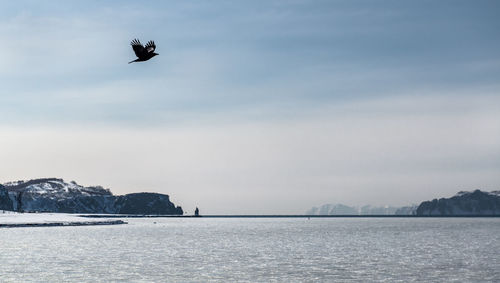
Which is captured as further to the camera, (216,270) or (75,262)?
(75,262)

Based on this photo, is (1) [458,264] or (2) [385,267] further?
(1) [458,264]

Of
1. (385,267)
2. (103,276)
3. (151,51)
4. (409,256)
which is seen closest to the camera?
(151,51)

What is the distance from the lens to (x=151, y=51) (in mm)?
27000

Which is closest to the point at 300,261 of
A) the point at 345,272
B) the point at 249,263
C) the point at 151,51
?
the point at 249,263

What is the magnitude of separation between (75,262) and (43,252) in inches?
588

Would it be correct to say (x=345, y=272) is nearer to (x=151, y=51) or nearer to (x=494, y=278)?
(x=494, y=278)

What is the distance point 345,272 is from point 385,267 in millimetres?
7218

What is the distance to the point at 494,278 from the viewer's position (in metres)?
50.6

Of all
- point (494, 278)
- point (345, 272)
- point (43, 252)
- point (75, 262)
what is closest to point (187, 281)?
point (345, 272)

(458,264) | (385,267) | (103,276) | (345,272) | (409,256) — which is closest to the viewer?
(103,276)

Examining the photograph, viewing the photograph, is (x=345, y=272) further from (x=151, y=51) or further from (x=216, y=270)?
(x=151, y=51)

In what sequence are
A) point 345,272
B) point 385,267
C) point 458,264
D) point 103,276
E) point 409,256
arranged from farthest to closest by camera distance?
point 409,256
point 458,264
point 385,267
point 345,272
point 103,276

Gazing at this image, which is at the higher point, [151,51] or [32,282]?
[151,51]

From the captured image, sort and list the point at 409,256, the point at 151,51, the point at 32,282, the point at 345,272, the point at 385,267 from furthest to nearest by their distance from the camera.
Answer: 1. the point at 409,256
2. the point at 385,267
3. the point at 345,272
4. the point at 32,282
5. the point at 151,51
